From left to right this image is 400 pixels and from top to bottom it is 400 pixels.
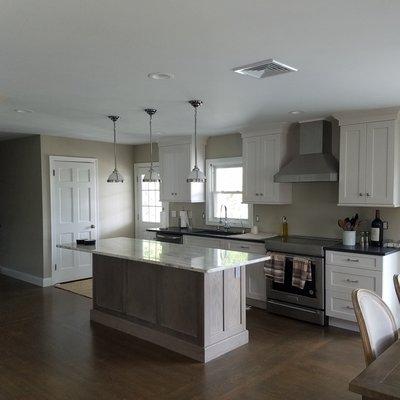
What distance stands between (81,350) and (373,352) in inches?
112

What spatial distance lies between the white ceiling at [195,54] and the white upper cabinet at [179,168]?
187 cm

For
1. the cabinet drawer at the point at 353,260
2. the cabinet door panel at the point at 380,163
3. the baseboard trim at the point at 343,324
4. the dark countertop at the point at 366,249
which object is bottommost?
the baseboard trim at the point at 343,324

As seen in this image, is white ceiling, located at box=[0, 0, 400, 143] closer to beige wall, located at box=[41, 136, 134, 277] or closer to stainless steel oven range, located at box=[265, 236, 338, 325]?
stainless steel oven range, located at box=[265, 236, 338, 325]

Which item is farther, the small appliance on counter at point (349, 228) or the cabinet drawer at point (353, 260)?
the small appliance on counter at point (349, 228)

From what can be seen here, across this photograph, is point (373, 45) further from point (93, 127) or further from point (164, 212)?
point (164, 212)

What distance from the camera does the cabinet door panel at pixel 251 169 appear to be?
5367 mm

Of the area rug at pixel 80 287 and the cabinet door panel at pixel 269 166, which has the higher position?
the cabinet door panel at pixel 269 166

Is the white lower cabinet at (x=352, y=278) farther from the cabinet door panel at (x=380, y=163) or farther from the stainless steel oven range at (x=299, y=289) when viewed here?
the cabinet door panel at (x=380, y=163)

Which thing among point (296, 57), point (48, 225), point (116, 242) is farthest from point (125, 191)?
point (296, 57)

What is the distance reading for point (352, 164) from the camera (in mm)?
4457

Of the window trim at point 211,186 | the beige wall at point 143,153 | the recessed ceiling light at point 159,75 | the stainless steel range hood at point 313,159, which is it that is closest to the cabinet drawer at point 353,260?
the stainless steel range hood at point 313,159

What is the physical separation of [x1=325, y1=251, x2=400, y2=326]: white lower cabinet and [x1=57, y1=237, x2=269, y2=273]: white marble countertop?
0.96 m

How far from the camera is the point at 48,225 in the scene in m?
6.21

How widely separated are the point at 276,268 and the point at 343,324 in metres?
0.95
